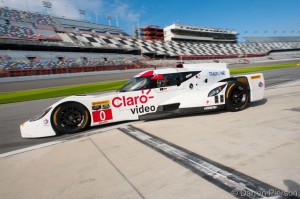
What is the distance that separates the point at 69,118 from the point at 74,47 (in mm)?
43007

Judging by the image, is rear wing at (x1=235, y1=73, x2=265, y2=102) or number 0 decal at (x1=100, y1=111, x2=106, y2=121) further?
rear wing at (x1=235, y1=73, x2=265, y2=102)

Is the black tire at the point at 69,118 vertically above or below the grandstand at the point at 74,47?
below

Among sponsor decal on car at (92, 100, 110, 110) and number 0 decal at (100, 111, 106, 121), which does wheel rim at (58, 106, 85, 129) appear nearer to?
sponsor decal on car at (92, 100, 110, 110)

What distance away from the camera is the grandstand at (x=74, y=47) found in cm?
3419

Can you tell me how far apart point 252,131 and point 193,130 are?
1.07m

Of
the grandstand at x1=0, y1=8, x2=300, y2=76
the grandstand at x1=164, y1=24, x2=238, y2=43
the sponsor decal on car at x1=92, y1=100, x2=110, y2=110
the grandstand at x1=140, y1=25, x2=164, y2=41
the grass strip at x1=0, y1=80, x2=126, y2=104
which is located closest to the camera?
the sponsor decal on car at x1=92, y1=100, x2=110, y2=110

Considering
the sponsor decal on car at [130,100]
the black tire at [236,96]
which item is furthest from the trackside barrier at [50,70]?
the black tire at [236,96]

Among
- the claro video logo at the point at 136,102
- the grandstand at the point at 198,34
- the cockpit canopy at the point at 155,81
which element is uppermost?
the grandstand at the point at 198,34

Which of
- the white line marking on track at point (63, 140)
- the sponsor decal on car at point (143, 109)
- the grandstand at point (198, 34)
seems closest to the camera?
the white line marking on track at point (63, 140)

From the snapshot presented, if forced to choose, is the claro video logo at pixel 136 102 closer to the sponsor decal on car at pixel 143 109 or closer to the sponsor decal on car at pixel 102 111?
the sponsor decal on car at pixel 143 109

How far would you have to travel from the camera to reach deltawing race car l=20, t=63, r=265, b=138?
15.4ft

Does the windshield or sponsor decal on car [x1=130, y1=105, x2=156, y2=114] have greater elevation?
the windshield

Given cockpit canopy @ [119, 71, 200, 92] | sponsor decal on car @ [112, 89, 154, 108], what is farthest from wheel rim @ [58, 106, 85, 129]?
cockpit canopy @ [119, 71, 200, 92]

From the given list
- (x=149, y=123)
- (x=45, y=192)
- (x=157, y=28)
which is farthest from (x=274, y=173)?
(x=157, y=28)
